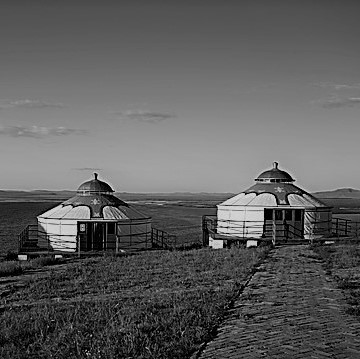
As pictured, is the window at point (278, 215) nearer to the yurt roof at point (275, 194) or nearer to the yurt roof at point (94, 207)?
the yurt roof at point (275, 194)

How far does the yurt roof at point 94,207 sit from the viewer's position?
28.4 m

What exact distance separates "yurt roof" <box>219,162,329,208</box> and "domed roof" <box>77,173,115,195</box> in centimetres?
645

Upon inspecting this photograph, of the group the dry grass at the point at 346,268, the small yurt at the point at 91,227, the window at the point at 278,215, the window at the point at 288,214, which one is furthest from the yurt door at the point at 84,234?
the dry grass at the point at 346,268

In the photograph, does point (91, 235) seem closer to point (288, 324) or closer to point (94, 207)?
point (94, 207)

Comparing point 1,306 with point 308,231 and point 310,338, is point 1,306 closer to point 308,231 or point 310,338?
point 310,338

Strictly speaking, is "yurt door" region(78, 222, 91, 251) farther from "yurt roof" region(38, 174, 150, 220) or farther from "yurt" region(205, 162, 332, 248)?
"yurt" region(205, 162, 332, 248)

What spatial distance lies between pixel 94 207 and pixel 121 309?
17.5 metres

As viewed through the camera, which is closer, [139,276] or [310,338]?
[310,338]

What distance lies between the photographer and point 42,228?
96.7 ft

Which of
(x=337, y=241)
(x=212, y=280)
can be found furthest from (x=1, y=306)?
(x=337, y=241)

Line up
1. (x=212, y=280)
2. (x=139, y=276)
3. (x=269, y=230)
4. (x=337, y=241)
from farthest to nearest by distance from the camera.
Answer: (x=269, y=230), (x=337, y=241), (x=139, y=276), (x=212, y=280)

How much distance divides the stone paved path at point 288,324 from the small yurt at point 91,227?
45.9 ft

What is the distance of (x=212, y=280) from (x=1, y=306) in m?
5.47

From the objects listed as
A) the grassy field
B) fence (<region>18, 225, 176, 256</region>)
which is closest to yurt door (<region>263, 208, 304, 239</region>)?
fence (<region>18, 225, 176, 256</region>)
